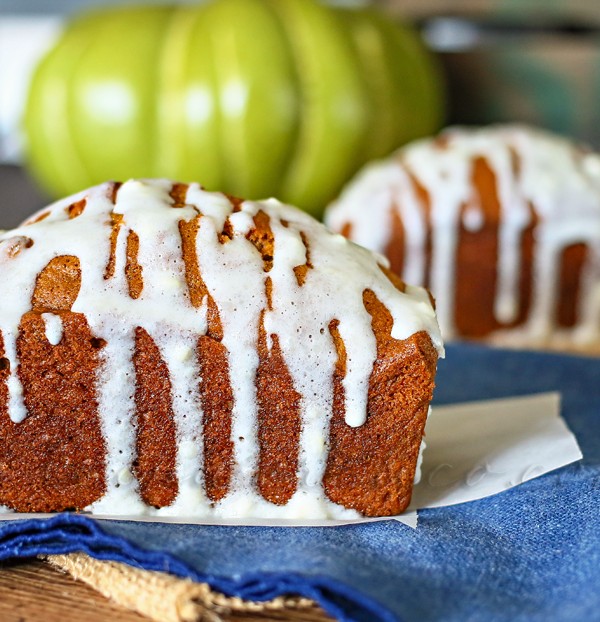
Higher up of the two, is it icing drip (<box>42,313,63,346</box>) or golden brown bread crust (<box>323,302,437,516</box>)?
icing drip (<box>42,313,63,346</box>)

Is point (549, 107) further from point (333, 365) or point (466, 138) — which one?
point (333, 365)

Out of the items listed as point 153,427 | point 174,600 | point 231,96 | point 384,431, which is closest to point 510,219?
point 231,96

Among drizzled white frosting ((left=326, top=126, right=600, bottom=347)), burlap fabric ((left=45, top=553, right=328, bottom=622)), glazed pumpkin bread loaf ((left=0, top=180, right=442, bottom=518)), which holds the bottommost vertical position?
drizzled white frosting ((left=326, top=126, right=600, bottom=347))

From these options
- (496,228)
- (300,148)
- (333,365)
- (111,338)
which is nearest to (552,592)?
(333,365)

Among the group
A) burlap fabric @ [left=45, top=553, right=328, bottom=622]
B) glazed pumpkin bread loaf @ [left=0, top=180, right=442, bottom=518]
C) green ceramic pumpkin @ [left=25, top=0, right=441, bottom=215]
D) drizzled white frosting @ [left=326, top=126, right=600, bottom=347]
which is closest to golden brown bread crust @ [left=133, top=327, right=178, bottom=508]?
glazed pumpkin bread loaf @ [left=0, top=180, right=442, bottom=518]

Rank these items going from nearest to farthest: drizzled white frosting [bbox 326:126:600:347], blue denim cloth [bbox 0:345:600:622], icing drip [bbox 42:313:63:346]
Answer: blue denim cloth [bbox 0:345:600:622], icing drip [bbox 42:313:63:346], drizzled white frosting [bbox 326:126:600:347]

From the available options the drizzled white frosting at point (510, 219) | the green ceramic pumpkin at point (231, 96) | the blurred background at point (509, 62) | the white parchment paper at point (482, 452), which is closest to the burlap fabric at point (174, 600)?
A: the white parchment paper at point (482, 452)

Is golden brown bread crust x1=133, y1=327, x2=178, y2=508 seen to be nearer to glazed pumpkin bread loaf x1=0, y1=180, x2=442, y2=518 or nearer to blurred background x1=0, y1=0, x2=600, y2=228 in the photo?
glazed pumpkin bread loaf x1=0, y1=180, x2=442, y2=518
